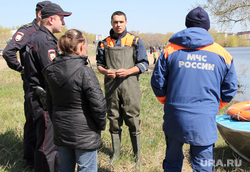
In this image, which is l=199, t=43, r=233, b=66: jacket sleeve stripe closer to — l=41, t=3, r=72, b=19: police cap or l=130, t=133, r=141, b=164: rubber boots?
l=41, t=3, r=72, b=19: police cap

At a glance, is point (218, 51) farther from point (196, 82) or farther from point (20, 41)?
point (20, 41)

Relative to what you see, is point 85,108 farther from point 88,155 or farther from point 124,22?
point 124,22

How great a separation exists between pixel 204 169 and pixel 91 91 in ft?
4.32

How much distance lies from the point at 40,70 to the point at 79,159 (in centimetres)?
115

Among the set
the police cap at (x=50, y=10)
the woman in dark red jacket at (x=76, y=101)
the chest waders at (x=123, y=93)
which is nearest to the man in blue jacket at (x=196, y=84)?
the woman in dark red jacket at (x=76, y=101)

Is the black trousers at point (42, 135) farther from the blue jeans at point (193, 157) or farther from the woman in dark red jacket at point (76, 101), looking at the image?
the blue jeans at point (193, 157)

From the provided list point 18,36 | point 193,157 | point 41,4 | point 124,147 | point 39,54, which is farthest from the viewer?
point 124,147

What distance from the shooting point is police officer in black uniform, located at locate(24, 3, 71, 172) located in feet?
8.86

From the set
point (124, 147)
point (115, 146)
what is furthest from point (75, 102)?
point (124, 147)

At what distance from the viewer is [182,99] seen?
2.32 meters

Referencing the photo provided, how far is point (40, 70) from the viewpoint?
278 centimetres

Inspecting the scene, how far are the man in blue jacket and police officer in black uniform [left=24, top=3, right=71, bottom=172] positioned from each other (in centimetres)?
134

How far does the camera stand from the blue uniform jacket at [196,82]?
7.45 ft

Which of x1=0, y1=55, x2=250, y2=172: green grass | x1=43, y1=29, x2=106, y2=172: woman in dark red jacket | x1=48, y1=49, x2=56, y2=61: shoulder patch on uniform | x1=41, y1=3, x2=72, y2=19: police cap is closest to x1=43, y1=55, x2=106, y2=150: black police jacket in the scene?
x1=43, y1=29, x2=106, y2=172: woman in dark red jacket
